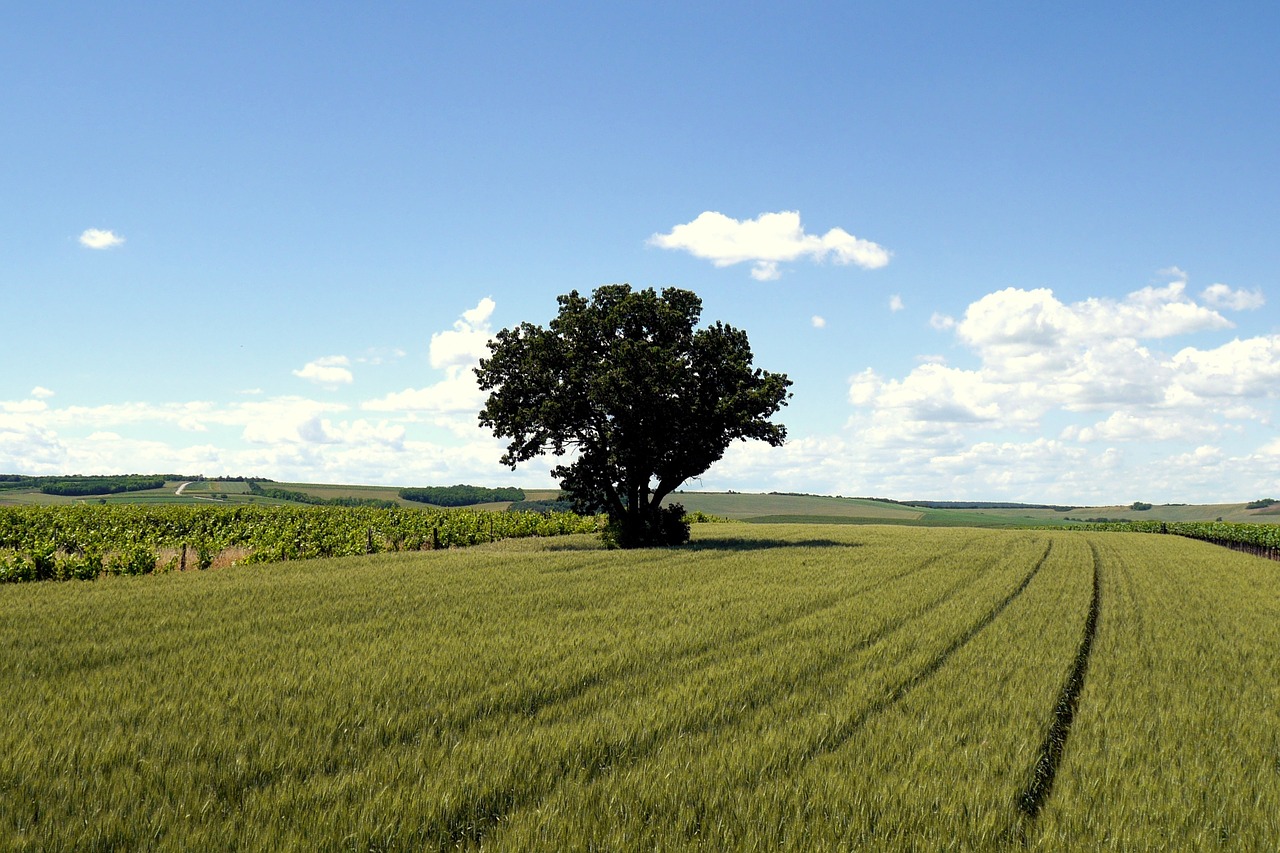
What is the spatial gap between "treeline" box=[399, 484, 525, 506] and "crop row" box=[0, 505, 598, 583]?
8012cm

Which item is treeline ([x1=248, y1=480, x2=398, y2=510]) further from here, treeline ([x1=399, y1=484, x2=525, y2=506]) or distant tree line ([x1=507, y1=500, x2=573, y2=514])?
distant tree line ([x1=507, y1=500, x2=573, y2=514])

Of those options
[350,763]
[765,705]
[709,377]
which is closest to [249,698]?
[350,763]

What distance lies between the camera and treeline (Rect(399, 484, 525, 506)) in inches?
5832

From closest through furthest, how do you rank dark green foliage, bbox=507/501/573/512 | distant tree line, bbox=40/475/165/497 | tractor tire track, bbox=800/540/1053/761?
1. tractor tire track, bbox=800/540/1053/761
2. dark green foliage, bbox=507/501/573/512
3. distant tree line, bbox=40/475/165/497

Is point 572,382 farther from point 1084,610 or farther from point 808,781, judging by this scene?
point 808,781

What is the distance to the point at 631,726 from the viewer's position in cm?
930

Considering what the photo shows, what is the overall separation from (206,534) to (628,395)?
1094 inches

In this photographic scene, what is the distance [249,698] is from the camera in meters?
10.7

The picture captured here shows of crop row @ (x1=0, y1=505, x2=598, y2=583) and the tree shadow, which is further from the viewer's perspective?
the tree shadow

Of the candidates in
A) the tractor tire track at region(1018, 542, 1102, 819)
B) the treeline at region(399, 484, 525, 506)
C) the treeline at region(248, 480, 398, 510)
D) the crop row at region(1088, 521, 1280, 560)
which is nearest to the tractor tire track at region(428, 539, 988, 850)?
the tractor tire track at region(1018, 542, 1102, 819)

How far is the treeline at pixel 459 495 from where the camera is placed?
148125mm

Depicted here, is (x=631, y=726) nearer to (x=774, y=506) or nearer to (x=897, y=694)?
(x=897, y=694)

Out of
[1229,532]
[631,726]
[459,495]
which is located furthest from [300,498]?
[631,726]

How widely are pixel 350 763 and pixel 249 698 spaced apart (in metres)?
3.34
